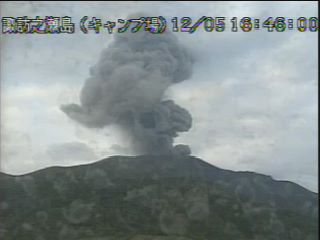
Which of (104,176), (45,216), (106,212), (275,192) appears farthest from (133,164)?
(275,192)

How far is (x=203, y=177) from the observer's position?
6153 cm

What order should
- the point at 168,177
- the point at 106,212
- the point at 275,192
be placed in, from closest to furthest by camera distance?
the point at 275,192
the point at 168,177
the point at 106,212

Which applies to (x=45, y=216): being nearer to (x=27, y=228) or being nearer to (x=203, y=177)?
(x=27, y=228)

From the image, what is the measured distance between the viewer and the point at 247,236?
2178 inches

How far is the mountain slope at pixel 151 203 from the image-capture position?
48.7 m

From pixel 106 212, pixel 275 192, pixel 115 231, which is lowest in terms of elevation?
pixel 115 231

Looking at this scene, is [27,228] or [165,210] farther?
[165,210]

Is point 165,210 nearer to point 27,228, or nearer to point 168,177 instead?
point 168,177

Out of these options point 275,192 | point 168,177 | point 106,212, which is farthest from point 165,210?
point 275,192

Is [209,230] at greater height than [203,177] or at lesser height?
lesser

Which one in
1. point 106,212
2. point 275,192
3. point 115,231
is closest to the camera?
point 275,192

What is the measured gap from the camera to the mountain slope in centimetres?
4869

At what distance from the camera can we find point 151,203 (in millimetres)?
69125

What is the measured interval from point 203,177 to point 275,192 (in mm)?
17713
